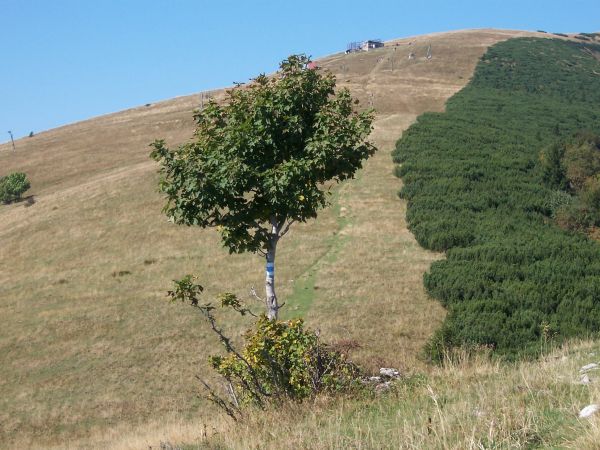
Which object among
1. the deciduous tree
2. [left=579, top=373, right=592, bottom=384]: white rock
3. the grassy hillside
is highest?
the deciduous tree

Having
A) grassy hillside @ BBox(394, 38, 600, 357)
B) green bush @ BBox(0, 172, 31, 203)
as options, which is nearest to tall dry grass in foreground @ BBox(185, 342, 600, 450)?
grassy hillside @ BBox(394, 38, 600, 357)

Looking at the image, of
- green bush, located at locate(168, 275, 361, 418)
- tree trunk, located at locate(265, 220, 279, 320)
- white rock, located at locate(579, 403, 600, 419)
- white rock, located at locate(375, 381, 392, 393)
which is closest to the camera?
white rock, located at locate(579, 403, 600, 419)

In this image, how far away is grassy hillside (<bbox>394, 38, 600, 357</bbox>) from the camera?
25.0 meters

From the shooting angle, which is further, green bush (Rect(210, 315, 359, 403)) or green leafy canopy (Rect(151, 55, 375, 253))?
green leafy canopy (Rect(151, 55, 375, 253))

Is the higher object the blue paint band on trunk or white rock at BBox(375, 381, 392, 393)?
the blue paint band on trunk

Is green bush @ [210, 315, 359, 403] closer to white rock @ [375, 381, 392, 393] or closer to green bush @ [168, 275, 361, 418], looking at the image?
green bush @ [168, 275, 361, 418]

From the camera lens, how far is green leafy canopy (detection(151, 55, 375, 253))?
12477 millimetres

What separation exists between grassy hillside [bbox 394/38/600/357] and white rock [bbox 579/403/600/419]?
19.1 ft

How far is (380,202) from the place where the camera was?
44.7m

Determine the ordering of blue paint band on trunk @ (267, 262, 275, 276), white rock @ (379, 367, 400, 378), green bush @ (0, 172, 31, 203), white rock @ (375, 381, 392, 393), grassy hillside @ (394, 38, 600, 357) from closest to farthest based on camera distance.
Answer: white rock @ (375, 381, 392, 393) → white rock @ (379, 367, 400, 378) → blue paint band on trunk @ (267, 262, 275, 276) → grassy hillside @ (394, 38, 600, 357) → green bush @ (0, 172, 31, 203)

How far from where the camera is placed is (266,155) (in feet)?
43.0

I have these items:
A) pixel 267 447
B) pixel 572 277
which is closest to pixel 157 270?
pixel 572 277

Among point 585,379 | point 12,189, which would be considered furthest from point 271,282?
point 12,189

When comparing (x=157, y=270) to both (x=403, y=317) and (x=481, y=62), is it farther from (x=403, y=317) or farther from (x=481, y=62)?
(x=481, y=62)
